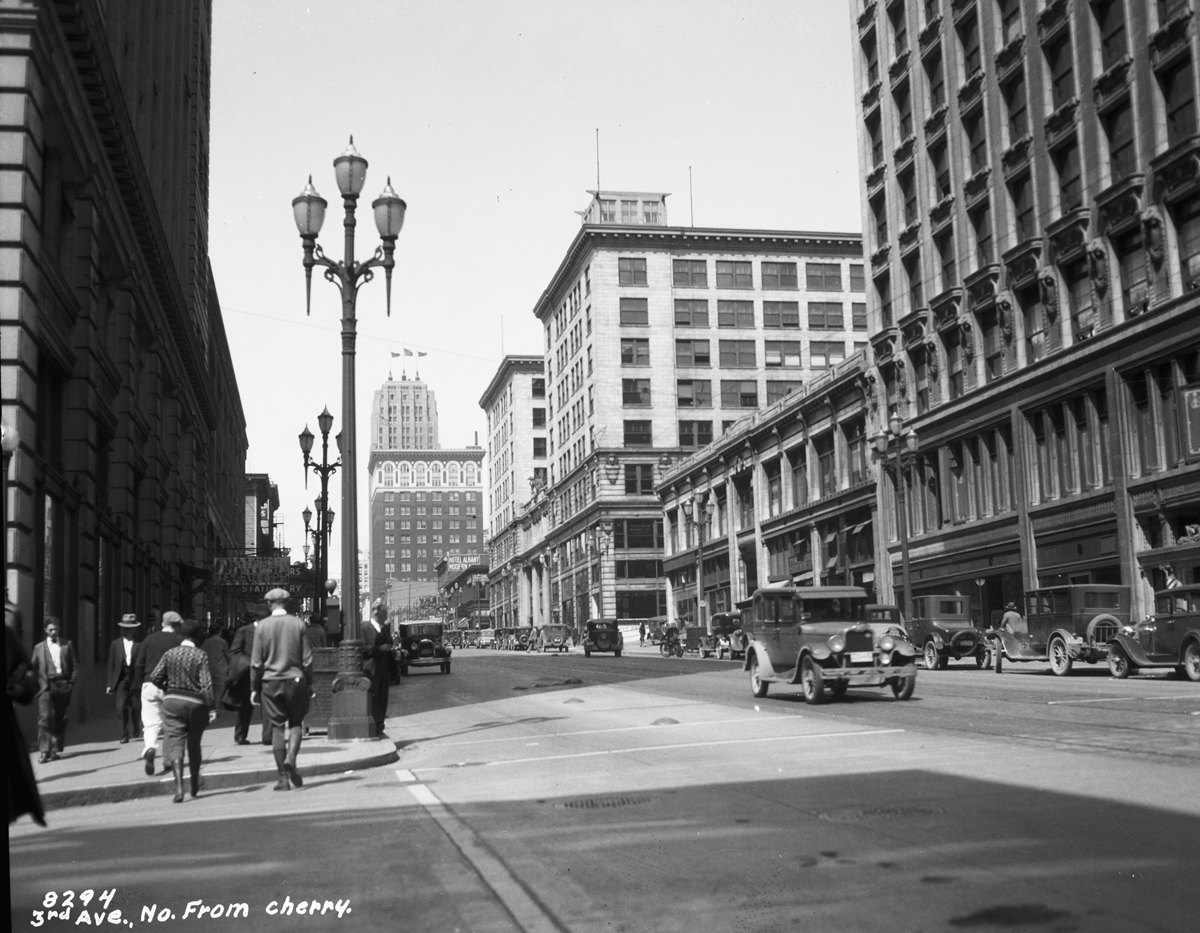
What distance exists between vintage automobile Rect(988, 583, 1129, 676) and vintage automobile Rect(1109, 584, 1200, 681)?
809 millimetres

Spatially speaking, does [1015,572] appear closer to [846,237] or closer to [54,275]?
[54,275]

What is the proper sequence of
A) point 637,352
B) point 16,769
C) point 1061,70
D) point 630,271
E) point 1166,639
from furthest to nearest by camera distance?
1. point 637,352
2. point 630,271
3. point 1061,70
4. point 1166,639
5. point 16,769

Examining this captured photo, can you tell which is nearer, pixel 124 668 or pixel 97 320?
pixel 124 668

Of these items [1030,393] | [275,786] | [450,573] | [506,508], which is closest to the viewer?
[275,786]

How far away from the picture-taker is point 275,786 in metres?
12.6

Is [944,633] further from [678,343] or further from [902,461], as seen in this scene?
[678,343]

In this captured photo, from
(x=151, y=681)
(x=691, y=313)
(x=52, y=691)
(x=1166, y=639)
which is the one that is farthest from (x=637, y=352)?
(x=151, y=681)

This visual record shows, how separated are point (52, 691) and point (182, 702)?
4.99m

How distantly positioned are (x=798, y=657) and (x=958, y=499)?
100ft

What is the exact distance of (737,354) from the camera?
10150 cm

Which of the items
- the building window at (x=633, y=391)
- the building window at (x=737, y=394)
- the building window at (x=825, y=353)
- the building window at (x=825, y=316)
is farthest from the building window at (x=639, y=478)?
the building window at (x=825, y=316)

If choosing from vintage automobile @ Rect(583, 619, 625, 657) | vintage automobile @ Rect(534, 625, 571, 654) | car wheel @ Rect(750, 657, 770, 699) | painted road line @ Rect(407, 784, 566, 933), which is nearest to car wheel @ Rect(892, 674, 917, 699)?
car wheel @ Rect(750, 657, 770, 699)

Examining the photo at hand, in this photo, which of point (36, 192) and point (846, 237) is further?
point (846, 237)

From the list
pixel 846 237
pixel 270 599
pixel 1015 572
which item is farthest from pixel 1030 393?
pixel 846 237
